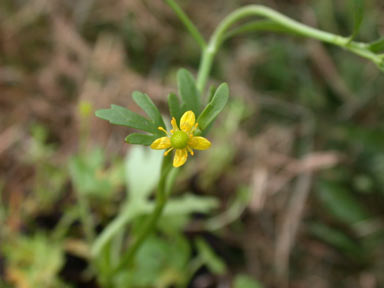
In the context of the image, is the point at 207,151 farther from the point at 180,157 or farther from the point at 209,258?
the point at 180,157

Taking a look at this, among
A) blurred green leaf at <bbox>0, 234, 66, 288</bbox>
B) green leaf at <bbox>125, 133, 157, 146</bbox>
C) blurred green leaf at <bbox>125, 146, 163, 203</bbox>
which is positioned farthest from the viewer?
blurred green leaf at <bbox>125, 146, 163, 203</bbox>

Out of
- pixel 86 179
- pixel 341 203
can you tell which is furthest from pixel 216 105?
pixel 341 203

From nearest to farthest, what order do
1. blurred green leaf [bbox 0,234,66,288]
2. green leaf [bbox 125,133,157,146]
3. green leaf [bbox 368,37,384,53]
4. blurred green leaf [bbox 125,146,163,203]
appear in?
green leaf [bbox 125,133,157,146], green leaf [bbox 368,37,384,53], blurred green leaf [bbox 0,234,66,288], blurred green leaf [bbox 125,146,163,203]

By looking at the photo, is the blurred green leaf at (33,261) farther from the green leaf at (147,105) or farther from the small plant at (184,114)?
the green leaf at (147,105)

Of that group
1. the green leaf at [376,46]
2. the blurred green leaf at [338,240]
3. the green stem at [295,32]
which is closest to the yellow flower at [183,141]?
the green stem at [295,32]

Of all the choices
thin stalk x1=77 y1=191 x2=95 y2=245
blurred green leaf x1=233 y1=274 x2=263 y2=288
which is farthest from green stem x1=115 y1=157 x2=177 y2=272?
blurred green leaf x1=233 y1=274 x2=263 y2=288

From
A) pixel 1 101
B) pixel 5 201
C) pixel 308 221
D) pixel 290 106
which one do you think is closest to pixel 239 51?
pixel 290 106

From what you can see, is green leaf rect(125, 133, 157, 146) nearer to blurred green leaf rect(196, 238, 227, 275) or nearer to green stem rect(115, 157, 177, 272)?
green stem rect(115, 157, 177, 272)

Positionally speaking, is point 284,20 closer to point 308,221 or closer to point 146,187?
point 146,187

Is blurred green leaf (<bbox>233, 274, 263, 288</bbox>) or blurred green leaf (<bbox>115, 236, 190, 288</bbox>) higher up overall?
blurred green leaf (<bbox>233, 274, 263, 288</bbox>)
